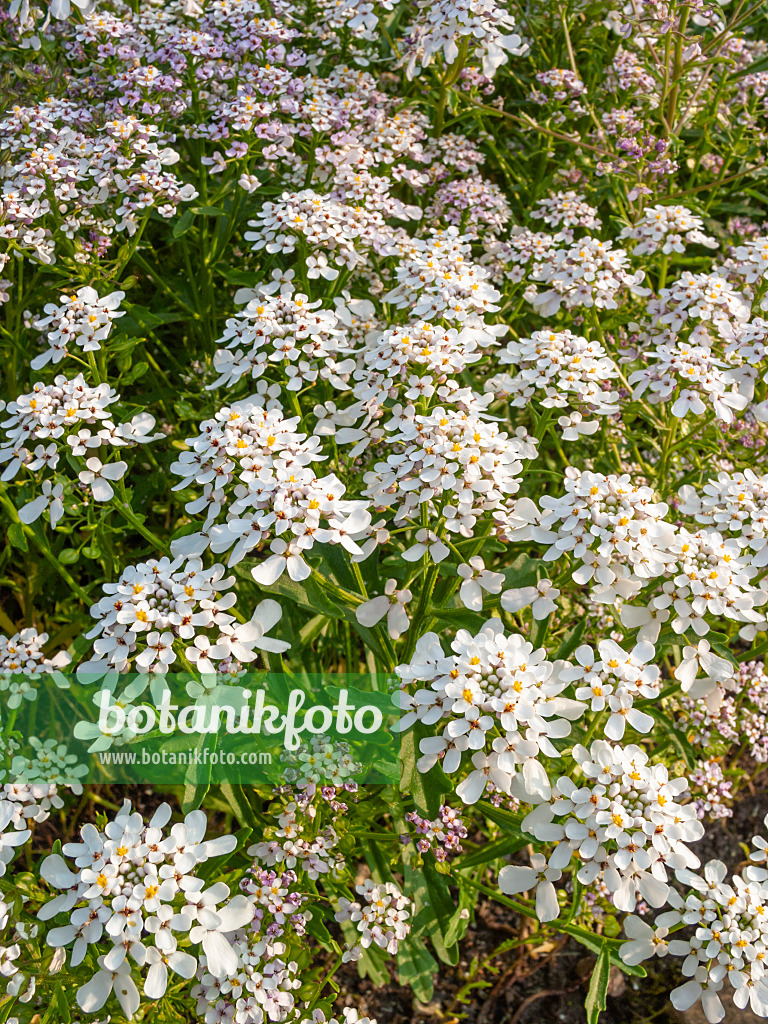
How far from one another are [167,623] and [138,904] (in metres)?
0.64

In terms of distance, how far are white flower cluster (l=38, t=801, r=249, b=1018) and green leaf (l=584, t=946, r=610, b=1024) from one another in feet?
3.01

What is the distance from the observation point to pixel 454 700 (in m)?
1.98

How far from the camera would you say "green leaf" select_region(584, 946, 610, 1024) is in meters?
2.09

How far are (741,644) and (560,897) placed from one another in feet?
7.31

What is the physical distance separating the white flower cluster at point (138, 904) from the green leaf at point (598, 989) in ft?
3.01

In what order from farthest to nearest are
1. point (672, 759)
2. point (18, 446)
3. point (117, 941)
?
1. point (672, 759)
2. point (18, 446)
3. point (117, 941)

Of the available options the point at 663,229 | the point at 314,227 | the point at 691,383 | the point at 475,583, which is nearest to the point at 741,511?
the point at 691,383

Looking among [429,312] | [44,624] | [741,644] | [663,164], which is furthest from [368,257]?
[741,644]

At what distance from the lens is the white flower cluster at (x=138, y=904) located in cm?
181

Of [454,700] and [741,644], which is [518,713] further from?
[741,644]

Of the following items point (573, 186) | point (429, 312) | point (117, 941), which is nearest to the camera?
point (117, 941)

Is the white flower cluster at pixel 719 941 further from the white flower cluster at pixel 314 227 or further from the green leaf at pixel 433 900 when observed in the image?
the white flower cluster at pixel 314 227

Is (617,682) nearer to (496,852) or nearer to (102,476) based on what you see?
(496,852)

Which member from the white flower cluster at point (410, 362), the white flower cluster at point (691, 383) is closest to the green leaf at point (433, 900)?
the white flower cluster at point (410, 362)
